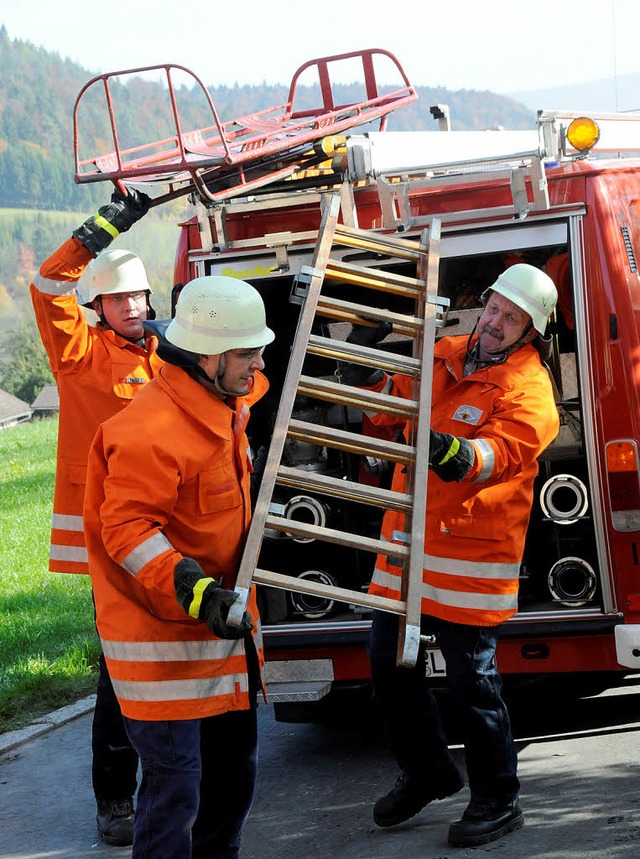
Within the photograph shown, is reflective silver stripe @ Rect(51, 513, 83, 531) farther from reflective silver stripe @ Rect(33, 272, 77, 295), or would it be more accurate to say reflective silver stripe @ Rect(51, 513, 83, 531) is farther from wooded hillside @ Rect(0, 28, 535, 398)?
wooded hillside @ Rect(0, 28, 535, 398)

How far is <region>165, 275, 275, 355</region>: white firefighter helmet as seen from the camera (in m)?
3.33

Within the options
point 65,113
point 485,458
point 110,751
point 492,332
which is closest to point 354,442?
point 485,458

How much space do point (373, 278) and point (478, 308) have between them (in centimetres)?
177

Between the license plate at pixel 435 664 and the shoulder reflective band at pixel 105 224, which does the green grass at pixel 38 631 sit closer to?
the license plate at pixel 435 664

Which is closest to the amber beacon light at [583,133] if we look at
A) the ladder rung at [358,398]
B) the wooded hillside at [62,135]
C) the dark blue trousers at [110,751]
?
the ladder rung at [358,398]

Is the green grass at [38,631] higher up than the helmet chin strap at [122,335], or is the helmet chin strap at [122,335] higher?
the helmet chin strap at [122,335]

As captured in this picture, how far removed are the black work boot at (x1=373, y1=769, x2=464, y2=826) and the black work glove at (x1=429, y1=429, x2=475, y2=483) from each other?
1.20 m

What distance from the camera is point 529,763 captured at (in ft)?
16.3

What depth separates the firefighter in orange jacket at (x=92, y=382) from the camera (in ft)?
14.4

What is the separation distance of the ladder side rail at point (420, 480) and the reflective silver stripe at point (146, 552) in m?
0.74

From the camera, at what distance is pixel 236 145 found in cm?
498

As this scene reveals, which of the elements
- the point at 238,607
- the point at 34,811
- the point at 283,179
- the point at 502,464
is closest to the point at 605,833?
the point at 502,464

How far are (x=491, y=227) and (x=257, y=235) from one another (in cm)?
101

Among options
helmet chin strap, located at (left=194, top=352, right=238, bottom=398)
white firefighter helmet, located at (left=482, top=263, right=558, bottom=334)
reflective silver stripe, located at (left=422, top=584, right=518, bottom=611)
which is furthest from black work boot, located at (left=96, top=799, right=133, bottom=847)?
white firefighter helmet, located at (left=482, top=263, right=558, bottom=334)
